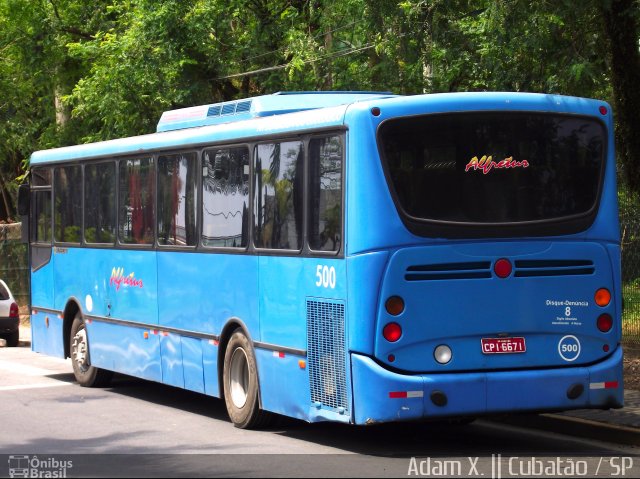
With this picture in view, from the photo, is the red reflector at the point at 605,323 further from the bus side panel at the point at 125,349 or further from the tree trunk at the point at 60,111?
the tree trunk at the point at 60,111

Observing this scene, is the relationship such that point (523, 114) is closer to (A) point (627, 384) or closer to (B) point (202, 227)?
(B) point (202, 227)

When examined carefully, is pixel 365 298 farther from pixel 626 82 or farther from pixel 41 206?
pixel 41 206

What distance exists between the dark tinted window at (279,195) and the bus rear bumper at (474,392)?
1.70 metres

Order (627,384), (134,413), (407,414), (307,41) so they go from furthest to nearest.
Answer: (307,41) → (627,384) → (134,413) → (407,414)

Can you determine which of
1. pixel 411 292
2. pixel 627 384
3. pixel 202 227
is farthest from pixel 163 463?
pixel 627 384

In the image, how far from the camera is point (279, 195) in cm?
1203

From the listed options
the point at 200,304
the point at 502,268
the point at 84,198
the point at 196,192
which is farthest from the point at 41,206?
the point at 502,268

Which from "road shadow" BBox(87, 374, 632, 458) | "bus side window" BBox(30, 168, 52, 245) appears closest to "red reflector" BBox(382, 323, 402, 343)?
"road shadow" BBox(87, 374, 632, 458)

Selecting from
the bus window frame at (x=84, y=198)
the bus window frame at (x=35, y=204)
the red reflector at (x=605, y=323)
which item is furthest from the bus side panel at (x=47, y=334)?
the red reflector at (x=605, y=323)

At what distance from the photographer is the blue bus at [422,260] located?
418 inches

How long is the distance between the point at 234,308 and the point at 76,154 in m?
5.34

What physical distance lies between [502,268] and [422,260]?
2.38 feet

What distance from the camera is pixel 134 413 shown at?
14273mm

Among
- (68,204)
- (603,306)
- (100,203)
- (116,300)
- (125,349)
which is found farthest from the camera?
(68,204)
